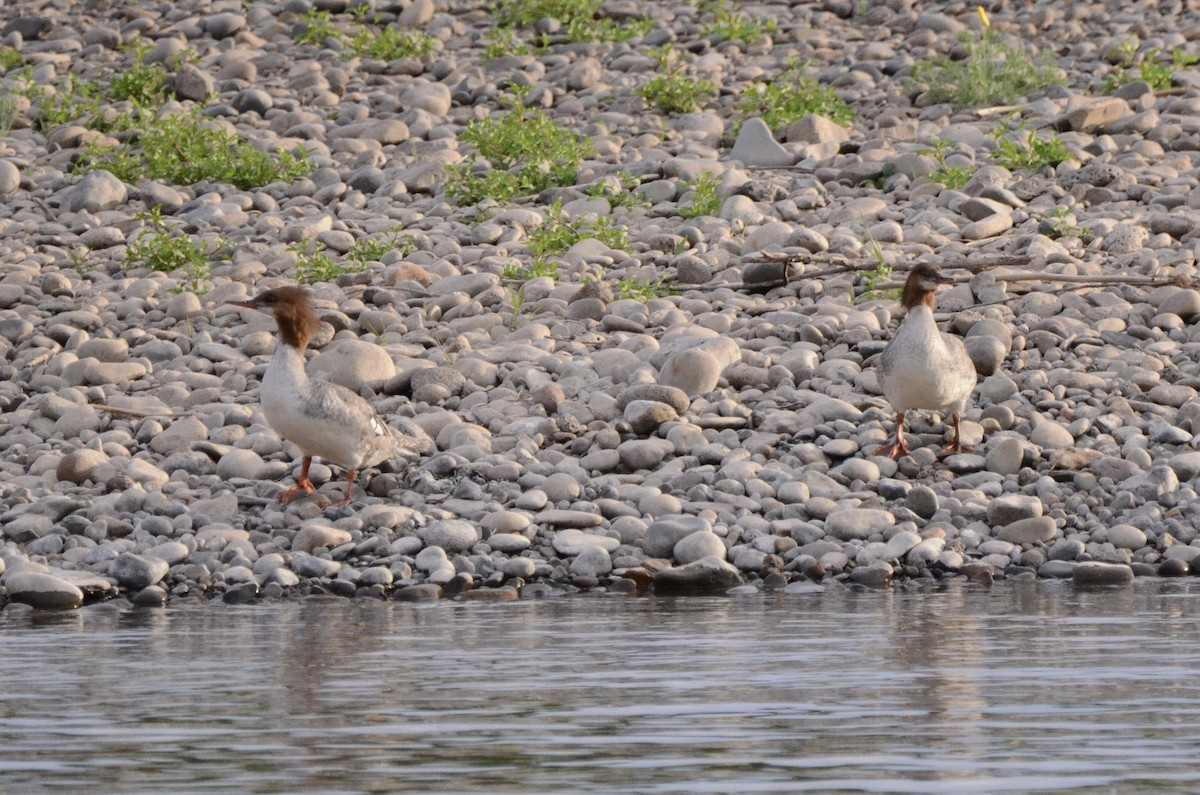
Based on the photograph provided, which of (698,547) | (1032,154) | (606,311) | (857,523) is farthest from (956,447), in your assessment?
(1032,154)

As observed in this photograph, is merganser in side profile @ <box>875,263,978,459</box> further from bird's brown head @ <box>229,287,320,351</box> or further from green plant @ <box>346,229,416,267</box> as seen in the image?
green plant @ <box>346,229,416,267</box>

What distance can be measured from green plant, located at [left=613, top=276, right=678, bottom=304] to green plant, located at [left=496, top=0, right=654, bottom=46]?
6.07 meters

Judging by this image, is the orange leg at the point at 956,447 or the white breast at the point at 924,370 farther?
the orange leg at the point at 956,447

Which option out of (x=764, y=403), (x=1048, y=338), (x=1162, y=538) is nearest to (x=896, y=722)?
(x=1162, y=538)

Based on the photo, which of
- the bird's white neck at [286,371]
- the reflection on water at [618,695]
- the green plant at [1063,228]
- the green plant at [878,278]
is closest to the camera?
the reflection on water at [618,695]

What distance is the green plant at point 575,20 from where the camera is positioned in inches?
693

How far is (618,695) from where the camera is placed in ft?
17.9

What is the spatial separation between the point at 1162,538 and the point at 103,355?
6.10m

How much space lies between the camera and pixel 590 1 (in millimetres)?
18031

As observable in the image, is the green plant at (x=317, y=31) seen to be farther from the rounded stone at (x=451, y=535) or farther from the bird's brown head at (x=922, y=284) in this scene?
the rounded stone at (x=451, y=535)

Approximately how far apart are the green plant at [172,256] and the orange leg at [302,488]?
3136 mm

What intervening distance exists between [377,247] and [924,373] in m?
4.64

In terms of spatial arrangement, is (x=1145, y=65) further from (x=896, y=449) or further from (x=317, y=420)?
(x=317, y=420)

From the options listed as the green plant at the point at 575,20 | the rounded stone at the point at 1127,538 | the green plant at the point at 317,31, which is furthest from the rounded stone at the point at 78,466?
the green plant at the point at 575,20
